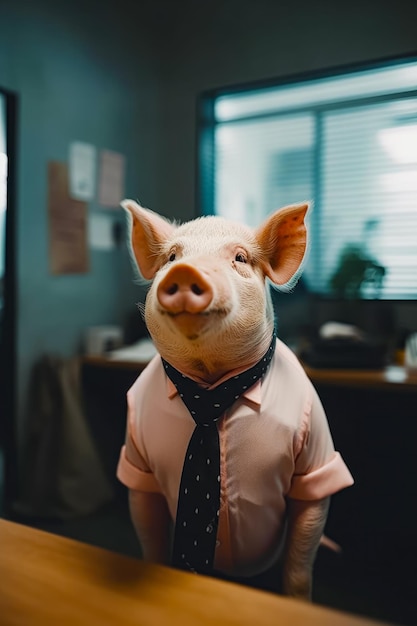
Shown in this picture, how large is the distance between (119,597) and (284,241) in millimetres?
531

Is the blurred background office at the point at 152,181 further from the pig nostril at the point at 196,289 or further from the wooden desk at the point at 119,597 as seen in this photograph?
the wooden desk at the point at 119,597

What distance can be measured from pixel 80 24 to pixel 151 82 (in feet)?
1.69

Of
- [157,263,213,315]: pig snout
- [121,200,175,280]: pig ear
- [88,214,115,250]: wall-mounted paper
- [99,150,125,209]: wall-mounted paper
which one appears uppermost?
[99,150,125,209]: wall-mounted paper

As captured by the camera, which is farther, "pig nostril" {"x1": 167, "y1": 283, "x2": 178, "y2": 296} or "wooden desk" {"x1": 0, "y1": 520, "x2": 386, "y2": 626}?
"pig nostril" {"x1": 167, "y1": 283, "x2": 178, "y2": 296}

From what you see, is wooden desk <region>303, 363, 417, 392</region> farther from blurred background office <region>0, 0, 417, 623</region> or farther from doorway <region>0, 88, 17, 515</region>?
doorway <region>0, 88, 17, 515</region>

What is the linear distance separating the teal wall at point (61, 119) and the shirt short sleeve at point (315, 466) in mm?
846

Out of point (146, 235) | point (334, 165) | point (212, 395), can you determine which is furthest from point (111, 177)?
point (212, 395)

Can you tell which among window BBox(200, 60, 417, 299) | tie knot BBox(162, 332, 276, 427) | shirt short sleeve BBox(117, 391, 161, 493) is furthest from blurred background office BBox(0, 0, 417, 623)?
shirt short sleeve BBox(117, 391, 161, 493)

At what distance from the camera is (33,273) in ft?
5.17

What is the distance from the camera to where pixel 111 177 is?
A: 1.68 metres

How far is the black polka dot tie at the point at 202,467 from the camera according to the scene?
717mm

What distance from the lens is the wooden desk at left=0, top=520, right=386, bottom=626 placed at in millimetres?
429

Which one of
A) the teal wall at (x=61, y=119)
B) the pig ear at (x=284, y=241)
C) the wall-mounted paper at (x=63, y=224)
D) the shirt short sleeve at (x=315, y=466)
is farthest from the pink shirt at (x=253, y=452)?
the wall-mounted paper at (x=63, y=224)

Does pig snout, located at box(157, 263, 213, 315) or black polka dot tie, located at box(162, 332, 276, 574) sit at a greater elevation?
pig snout, located at box(157, 263, 213, 315)
